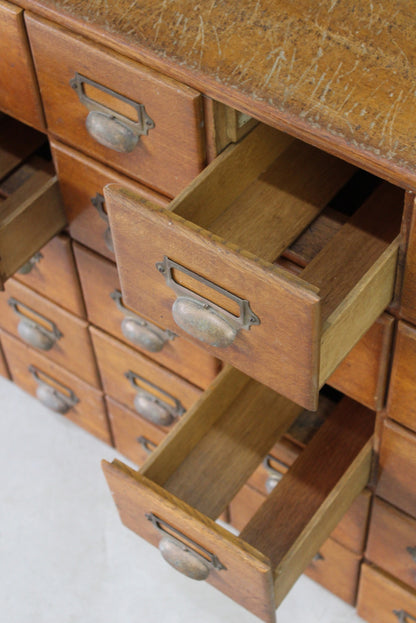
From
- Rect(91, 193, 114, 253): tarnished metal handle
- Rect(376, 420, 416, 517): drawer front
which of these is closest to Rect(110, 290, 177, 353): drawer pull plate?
Rect(91, 193, 114, 253): tarnished metal handle

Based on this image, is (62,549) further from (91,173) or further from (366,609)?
(91,173)

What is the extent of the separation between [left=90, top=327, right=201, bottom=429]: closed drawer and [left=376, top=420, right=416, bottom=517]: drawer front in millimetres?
316

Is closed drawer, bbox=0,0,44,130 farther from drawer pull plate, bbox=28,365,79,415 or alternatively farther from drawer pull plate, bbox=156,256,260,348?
drawer pull plate, bbox=28,365,79,415

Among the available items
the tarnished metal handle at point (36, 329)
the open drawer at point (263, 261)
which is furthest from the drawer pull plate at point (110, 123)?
the tarnished metal handle at point (36, 329)

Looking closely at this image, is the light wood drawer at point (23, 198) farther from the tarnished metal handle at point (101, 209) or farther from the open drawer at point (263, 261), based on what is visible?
the open drawer at point (263, 261)

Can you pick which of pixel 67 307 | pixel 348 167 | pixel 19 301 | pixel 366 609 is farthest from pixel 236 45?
pixel 366 609

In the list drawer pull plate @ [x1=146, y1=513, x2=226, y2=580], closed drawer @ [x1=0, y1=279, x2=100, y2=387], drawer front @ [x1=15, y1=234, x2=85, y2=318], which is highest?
drawer front @ [x1=15, y1=234, x2=85, y2=318]

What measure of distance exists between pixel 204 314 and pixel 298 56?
0.88 ft

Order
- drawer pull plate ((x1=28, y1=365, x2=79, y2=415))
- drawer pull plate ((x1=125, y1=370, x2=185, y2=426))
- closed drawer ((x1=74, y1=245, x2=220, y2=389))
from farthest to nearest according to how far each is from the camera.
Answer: drawer pull plate ((x1=28, y1=365, x2=79, y2=415)), drawer pull plate ((x1=125, y1=370, x2=185, y2=426)), closed drawer ((x1=74, y1=245, x2=220, y2=389))

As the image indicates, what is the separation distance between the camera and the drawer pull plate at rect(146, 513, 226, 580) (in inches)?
44.3

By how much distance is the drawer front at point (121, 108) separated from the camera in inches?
41.6

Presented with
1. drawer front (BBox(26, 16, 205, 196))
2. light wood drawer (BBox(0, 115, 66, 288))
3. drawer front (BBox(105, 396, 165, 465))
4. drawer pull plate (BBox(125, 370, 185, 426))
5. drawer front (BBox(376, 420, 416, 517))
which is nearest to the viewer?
drawer front (BBox(26, 16, 205, 196))

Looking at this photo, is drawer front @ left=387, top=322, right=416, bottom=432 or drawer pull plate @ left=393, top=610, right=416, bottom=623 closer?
drawer front @ left=387, top=322, right=416, bottom=432

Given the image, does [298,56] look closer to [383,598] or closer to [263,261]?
[263,261]
